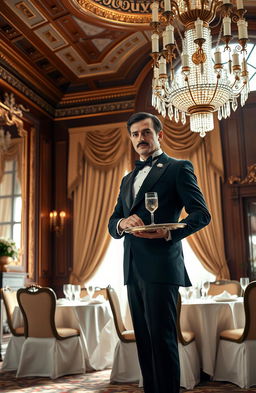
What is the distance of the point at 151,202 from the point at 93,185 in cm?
619

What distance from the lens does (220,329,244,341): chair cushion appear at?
13.1 feet

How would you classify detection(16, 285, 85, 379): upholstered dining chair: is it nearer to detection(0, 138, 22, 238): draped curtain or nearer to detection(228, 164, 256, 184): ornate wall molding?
detection(0, 138, 22, 238): draped curtain

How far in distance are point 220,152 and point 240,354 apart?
3953 mm

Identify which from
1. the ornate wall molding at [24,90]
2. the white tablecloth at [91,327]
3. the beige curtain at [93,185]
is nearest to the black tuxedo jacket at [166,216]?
the white tablecloth at [91,327]

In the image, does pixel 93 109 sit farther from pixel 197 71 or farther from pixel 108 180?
pixel 197 71

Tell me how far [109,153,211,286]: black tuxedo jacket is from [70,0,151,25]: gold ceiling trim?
5.15m

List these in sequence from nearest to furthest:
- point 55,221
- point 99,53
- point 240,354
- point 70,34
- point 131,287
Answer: point 131,287 < point 240,354 < point 70,34 < point 99,53 < point 55,221

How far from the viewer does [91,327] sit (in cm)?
489

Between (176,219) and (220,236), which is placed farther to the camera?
(220,236)

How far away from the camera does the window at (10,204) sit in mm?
6789

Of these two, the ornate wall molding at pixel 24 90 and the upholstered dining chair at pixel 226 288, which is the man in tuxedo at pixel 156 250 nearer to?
the upholstered dining chair at pixel 226 288

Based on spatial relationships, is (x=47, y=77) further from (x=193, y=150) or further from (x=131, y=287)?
(x=131, y=287)

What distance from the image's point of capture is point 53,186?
8266 mm

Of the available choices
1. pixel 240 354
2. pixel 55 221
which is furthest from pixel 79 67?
pixel 240 354
